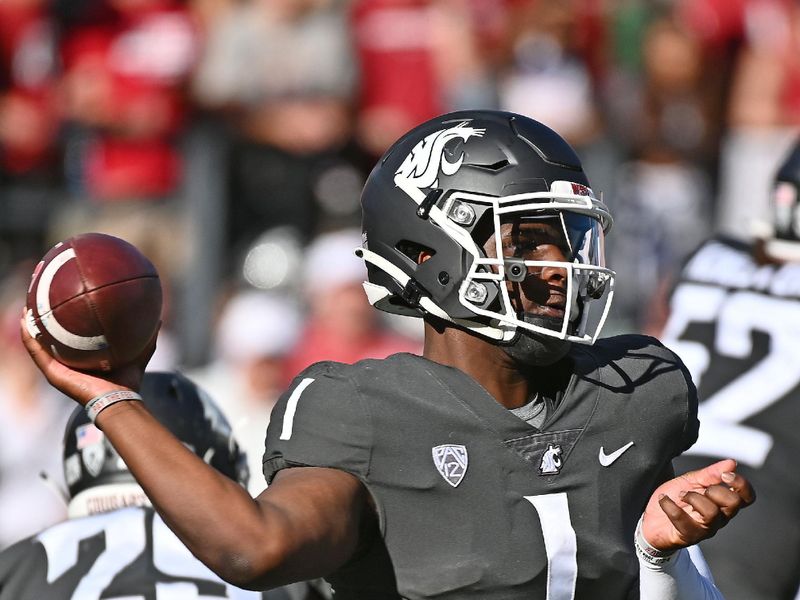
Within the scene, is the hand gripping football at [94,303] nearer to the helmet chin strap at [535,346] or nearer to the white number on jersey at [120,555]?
the helmet chin strap at [535,346]

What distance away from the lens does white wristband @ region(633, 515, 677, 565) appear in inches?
103

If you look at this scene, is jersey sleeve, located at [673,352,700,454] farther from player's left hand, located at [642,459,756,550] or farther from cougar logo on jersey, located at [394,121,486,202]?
cougar logo on jersey, located at [394,121,486,202]

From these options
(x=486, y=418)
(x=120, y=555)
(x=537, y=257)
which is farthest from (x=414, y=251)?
(x=120, y=555)

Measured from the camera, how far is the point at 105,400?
234cm

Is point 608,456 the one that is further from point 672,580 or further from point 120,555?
point 120,555

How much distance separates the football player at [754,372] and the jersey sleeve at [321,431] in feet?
6.12

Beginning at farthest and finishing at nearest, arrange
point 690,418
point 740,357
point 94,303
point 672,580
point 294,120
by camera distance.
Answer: point 294,120 → point 740,357 → point 690,418 → point 672,580 → point 94,303

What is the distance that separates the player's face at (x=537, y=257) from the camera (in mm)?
2662

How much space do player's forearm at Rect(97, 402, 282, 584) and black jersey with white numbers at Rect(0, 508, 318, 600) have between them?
1.07 meters

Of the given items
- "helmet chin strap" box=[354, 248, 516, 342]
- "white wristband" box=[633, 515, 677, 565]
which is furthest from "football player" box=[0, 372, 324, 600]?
"white wristband" box=[633, 515, 677, 565]

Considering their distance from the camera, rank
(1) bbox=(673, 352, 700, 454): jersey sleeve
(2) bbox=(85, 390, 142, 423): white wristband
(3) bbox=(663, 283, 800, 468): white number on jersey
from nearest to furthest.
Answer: (2) bbox=(85, 390, 142, 423): white wristband < (1) bbox=(673, 352, 700, 454): jersey sleeve < (3) bbox=(663, 283, 800, 468): white number on jersey

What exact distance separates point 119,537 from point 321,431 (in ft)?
3.52

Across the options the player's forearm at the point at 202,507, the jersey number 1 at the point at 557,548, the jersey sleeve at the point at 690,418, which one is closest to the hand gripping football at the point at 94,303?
the player's forearm at the point at 202,507

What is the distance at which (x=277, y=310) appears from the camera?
7.16m
